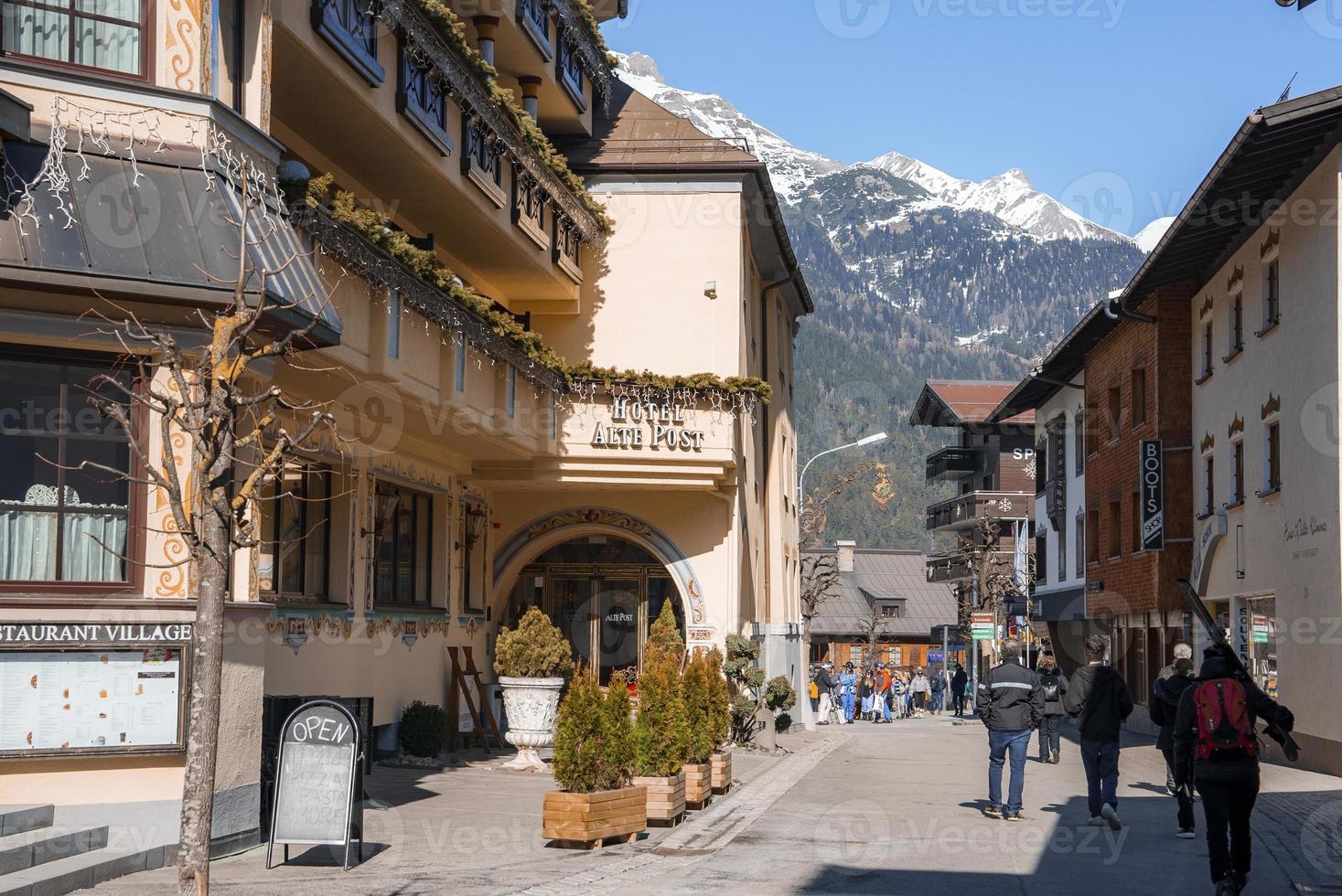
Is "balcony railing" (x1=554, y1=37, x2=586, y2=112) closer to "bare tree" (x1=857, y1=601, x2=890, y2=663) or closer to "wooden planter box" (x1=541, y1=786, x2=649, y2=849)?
"wooden planter box" (x1=541, y1=786, x2=649, y2=849)

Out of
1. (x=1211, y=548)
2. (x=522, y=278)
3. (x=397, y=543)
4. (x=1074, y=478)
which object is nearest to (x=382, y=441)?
(x=397, y=543)

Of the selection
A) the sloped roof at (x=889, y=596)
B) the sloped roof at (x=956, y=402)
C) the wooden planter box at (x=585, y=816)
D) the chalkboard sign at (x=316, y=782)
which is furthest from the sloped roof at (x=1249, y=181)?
the sloped roof at (x=889, y=596)

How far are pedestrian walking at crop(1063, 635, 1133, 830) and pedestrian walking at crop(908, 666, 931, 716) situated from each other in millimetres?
44817

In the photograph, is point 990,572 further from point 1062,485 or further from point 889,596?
point 889,596

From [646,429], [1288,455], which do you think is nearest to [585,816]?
[646,429]

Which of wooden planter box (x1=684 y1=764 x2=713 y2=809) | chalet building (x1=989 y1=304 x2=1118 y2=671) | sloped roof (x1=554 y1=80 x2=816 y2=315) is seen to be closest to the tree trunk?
wooden planter box (x1=684 y1=764 x2=713 y2=809)

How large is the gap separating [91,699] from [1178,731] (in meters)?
7.40

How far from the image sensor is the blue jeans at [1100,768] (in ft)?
48.8

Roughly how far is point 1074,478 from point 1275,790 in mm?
23690

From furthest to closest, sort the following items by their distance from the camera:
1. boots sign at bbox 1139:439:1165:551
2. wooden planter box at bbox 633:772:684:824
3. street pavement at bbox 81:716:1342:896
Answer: boots sign at bbox 1139:439:1165:551 → wooden planter box at bbox 633:772:684:824 → street pavement at bbox 81:716:1342:896

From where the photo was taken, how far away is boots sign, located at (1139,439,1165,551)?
31422mm

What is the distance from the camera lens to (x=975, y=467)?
255 ft

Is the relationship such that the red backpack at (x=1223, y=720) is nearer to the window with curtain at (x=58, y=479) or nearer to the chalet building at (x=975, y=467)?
the window with curtain at (x=58, y=479)

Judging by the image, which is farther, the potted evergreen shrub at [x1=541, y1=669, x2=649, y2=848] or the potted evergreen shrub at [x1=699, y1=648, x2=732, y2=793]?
the potted evergreen shrub at [x1=699, y1=648, x2=732, y2=793]
